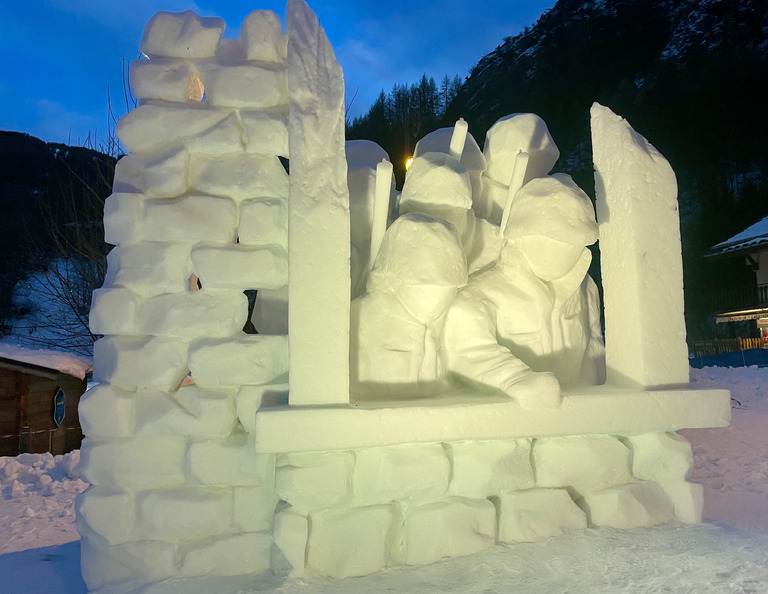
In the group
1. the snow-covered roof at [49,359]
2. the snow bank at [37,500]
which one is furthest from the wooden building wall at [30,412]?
the snow bank at [37,500]

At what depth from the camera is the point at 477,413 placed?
192cm

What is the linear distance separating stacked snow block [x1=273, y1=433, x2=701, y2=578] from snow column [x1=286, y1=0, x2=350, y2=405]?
312 mm

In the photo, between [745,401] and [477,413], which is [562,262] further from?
[745,401]

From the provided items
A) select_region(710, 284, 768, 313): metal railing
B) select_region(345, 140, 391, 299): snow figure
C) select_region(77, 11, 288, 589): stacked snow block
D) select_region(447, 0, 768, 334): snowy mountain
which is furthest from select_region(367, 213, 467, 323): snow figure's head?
select_region(447, 0, 768, 334): snowy mountain

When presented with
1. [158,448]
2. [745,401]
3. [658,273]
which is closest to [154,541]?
[158,448]

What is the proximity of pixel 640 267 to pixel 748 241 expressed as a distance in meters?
12.1

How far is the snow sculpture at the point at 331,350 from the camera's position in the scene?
1.93m

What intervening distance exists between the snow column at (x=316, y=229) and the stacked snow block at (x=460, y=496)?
312 millimetres

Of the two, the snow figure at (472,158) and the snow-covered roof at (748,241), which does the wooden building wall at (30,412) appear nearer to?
the snow figure at (472,158)

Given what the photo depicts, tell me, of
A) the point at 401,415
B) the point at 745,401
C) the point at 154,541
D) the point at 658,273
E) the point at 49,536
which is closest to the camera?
the point at 401,415

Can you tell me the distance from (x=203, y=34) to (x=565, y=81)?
17601 mm

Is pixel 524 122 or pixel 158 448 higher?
pixel 524 122

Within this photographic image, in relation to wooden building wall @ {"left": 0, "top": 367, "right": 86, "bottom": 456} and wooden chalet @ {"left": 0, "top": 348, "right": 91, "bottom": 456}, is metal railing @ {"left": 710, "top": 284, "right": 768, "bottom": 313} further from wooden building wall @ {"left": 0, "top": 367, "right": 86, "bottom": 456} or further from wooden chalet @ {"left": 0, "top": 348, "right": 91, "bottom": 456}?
wooden building wall @ {"left": 0, "top": 367, "right": 86, "bottom": 456}

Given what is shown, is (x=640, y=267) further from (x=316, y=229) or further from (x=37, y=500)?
(x=37, y=500)
